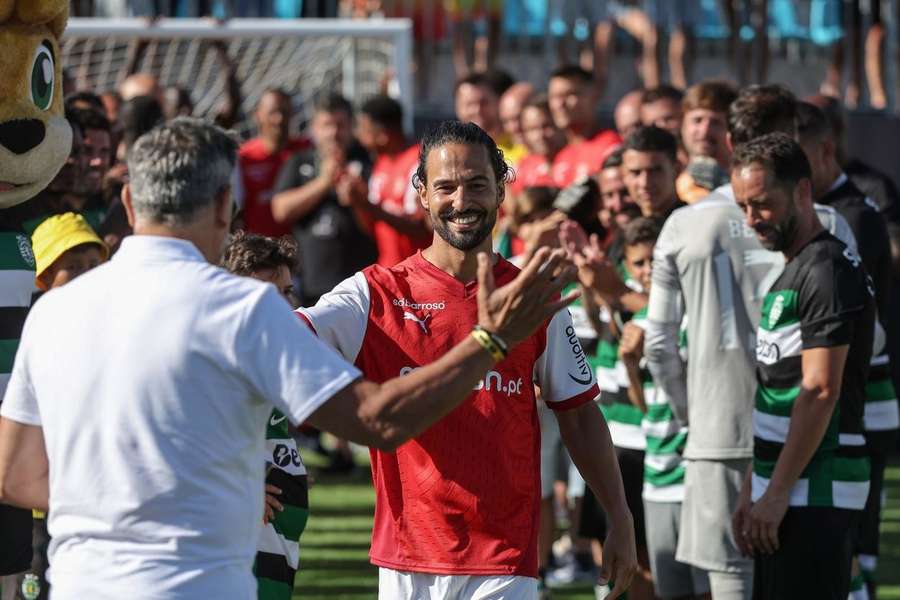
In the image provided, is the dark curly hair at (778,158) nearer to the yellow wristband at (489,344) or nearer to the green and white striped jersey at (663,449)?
the green and white striped jersey at (663,449)

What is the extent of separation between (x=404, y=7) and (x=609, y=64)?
1772 millimetres

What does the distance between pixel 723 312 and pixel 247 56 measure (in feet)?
22.5

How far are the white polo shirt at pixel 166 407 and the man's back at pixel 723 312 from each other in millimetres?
2636

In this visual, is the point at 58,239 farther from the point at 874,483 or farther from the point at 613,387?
the point at 874,483

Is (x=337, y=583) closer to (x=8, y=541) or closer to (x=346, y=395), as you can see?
(x=8, y=541)

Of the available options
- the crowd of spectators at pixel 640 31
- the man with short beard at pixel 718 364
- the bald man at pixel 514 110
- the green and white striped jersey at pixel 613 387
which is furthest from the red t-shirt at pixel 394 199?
the man with short beard at pixel 718 364

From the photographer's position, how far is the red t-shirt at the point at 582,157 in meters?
8.38

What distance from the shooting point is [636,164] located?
Result: 6453 millimetres

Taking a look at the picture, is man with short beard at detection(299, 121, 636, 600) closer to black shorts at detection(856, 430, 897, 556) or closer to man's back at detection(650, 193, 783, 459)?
man's back at detection(650, 193, 783, 459)

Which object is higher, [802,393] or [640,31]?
[640,31]

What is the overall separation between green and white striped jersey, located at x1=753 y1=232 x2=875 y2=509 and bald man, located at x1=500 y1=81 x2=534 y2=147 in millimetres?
4572

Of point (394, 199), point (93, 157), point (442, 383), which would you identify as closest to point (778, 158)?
point (442, 383)

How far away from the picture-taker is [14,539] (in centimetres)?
521

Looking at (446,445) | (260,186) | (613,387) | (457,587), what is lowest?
(457,587)
